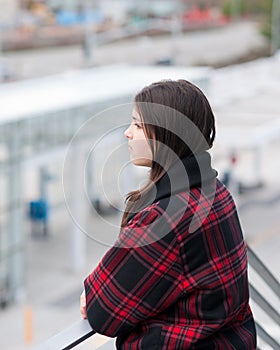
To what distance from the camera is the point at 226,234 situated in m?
2.40

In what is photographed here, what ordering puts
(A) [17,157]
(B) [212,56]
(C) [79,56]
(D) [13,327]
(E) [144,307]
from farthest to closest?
1. (B) [212,56]
2. (C) [79,56]
3. (A) [17,157]
4. (D) [13,327]
5. (E) [144,307]

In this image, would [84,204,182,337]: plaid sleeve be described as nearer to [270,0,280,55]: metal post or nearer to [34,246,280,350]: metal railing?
[34,246,280,350]: metal railing

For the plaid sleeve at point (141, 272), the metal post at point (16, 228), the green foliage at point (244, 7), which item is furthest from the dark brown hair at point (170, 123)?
the green foliage at point (244, 7)

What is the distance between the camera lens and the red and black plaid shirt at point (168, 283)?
2.29 metres

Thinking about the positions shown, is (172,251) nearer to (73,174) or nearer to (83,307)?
(83,307)

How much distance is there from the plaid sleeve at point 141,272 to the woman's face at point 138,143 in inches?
5.8

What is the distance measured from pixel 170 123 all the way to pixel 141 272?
40cm

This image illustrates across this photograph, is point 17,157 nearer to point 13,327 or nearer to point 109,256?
point 13,327

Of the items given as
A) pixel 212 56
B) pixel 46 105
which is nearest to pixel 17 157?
pixel 46 105

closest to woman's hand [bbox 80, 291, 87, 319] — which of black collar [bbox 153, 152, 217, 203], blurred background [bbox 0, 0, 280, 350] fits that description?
blurred background [bbox 0, 0, 280, 350]

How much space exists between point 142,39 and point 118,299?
2117 inches

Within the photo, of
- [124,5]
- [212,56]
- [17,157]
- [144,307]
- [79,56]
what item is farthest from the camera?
[124,5]

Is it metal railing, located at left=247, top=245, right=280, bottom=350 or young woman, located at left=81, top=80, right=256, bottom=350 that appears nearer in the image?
young woman, located at left=81, top=80, right=256, bottom=350

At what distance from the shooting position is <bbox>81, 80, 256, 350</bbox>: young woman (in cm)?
229
